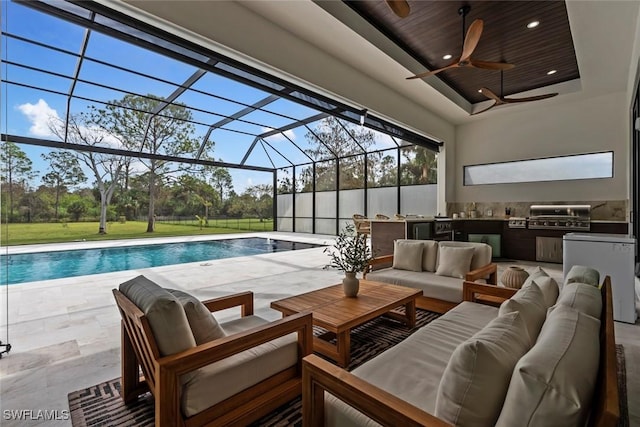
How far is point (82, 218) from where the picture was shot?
11211 mm

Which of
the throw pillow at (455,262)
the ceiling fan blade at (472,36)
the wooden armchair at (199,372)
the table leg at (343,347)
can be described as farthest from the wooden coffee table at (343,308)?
the ceiling fan blade at (472,36)

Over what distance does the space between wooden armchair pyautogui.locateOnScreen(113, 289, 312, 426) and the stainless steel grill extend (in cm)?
644

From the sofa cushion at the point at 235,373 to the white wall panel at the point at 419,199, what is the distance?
7343 millimetres

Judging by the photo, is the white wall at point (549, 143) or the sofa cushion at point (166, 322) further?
the white wall at point (549, 143)

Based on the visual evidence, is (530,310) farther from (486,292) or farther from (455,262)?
(455,262)

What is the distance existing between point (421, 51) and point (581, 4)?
1954mm

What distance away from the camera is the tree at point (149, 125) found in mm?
7707

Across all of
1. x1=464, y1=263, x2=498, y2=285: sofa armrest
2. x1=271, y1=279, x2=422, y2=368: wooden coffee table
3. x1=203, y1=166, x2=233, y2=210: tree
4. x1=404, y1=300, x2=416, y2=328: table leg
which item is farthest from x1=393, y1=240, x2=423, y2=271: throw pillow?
x1=203, y1=166, x2=233, y2=210: tree

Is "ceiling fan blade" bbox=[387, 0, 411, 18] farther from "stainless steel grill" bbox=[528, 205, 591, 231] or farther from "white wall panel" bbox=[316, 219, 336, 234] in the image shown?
"white wall panel" bbox=[316, 219, 336, 234]

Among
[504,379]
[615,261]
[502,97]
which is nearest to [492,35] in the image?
[502,97]

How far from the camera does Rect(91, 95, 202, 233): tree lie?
771cm

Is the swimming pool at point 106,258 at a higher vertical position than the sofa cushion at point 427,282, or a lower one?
lower

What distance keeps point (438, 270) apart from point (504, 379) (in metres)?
2.73

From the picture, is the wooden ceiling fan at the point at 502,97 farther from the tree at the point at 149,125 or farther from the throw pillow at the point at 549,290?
the tree at the point at 149,125
